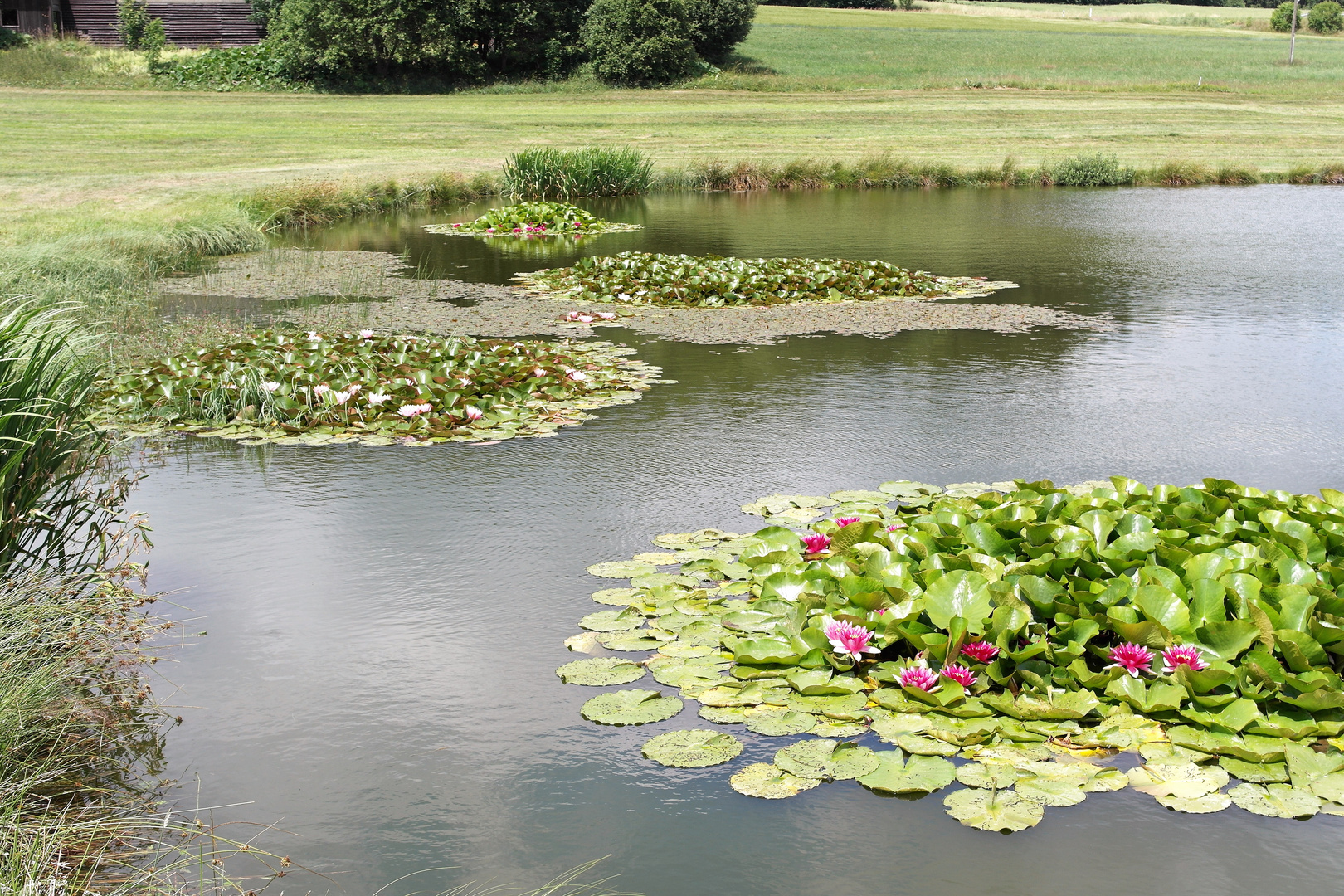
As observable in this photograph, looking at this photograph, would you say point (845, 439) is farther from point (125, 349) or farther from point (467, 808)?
point (125, 349)

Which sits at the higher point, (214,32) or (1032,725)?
(214,32)

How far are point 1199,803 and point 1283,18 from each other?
77184mm

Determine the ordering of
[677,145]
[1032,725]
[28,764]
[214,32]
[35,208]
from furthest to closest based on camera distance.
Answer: [214,32], [677,145], [35,208], [1032,725], [28,764]

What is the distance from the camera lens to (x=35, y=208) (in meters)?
16.8

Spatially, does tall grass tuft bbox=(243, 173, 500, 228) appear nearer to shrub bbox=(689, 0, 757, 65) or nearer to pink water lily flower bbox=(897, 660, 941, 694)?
pink water lily flower bbox=(897, 660, 941, 694)

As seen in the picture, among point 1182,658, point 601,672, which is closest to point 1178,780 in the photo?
point 1182,658

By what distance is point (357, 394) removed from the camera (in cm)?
766

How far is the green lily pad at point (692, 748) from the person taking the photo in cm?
367

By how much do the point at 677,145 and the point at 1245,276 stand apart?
20.0 m

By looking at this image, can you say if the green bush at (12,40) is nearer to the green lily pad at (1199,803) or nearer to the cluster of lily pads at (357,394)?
the cluster of lily pads at (357,394)

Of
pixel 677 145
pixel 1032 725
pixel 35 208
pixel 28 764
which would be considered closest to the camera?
pixel 28 764

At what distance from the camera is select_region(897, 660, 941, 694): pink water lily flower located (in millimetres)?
3902

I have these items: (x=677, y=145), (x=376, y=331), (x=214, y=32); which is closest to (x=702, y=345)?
(x=376, y=331)

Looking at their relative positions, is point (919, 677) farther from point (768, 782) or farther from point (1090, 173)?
point (1090, 173)
